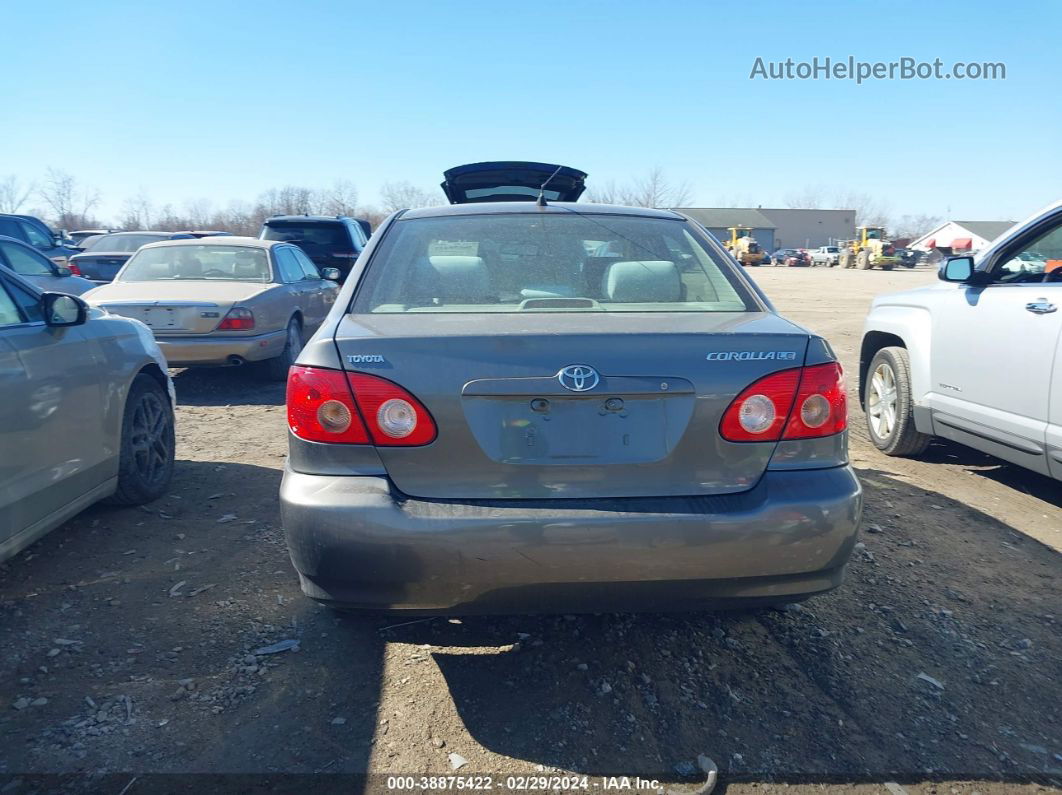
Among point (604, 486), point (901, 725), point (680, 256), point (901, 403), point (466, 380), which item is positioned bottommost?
point (901, 725)

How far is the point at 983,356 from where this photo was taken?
15.4 feet

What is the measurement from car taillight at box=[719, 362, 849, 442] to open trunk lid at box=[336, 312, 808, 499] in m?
0.03

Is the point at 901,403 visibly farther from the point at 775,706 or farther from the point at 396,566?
the point at 396,566

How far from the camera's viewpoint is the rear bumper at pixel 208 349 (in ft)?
24.3

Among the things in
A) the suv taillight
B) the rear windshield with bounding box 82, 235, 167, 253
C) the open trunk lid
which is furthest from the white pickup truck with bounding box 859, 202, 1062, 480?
the rear windshield with bounding box 82, 235, 167, 253

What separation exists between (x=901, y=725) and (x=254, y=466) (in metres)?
4.17

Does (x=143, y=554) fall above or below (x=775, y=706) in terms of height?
above

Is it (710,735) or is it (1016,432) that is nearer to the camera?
(710,735)

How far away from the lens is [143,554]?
3906 millimetres

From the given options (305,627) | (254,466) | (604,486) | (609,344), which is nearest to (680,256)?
(609,344)

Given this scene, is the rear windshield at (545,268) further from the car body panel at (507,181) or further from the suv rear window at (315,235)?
the suv rear window at (315,235)

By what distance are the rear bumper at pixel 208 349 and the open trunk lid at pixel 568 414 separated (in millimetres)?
5562

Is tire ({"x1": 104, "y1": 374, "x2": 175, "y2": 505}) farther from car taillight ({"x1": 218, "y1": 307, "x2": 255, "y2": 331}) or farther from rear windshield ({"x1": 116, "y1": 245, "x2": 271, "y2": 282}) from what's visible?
rear windshield ({"x1": 116, "y1": 245, "x2": 271, "y2": 282})

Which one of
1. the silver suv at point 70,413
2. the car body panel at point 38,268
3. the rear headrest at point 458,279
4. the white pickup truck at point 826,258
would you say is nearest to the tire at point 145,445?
the silver suv at point 70,413
